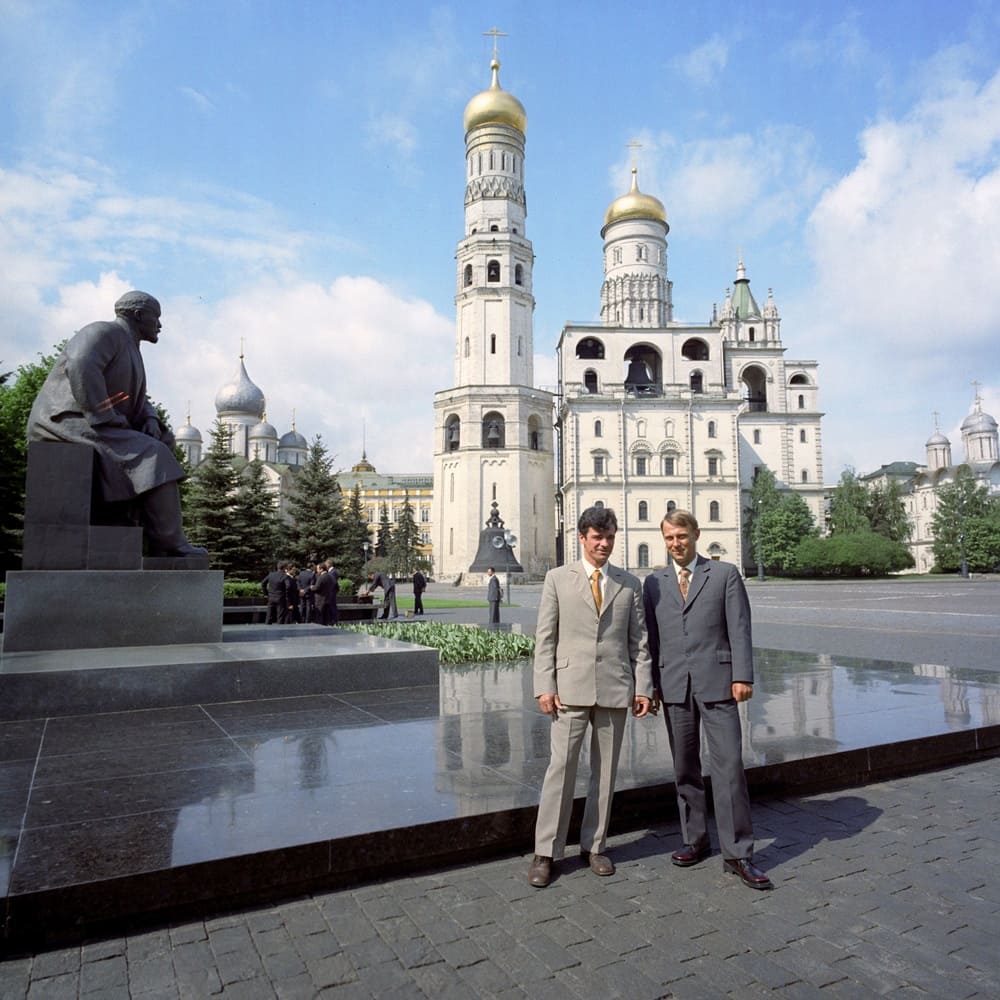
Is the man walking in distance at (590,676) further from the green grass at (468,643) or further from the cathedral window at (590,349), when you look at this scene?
the cathedral window at (590,349)

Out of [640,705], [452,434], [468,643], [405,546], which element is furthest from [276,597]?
[405,546]

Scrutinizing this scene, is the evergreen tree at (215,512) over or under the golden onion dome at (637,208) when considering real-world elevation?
under

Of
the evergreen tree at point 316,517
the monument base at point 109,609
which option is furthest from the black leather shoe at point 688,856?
the evergreen tree at point 316,517

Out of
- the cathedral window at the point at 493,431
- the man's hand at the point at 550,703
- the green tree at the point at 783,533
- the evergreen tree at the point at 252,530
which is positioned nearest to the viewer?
the man's hand at the point at 550,703

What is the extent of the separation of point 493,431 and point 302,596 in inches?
1811

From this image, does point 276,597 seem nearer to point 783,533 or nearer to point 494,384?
point 494,384

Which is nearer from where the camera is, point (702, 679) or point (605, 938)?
point (605, 938)

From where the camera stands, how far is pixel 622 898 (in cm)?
346

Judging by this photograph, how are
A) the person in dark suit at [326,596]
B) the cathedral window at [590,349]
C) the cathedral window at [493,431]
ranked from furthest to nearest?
the cathedral window at [590,349] → the cathedral window at [493,431] → the person in dark suit at [326,596]

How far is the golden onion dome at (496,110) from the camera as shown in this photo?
205 feet

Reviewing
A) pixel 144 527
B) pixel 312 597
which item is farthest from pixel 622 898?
pixel 312 597

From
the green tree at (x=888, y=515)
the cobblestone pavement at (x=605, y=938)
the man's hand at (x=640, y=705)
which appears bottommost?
the cobblestone pavement at (x=605, y=938)

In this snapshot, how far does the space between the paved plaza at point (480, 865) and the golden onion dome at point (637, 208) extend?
69538 mm

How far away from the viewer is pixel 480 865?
385cm
